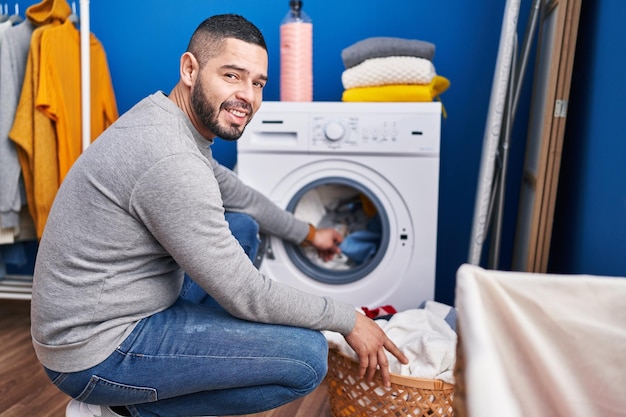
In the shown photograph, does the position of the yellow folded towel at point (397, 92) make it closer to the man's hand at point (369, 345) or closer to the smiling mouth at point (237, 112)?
the smiling mouth at point (237, 112)

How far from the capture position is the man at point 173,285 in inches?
45.4

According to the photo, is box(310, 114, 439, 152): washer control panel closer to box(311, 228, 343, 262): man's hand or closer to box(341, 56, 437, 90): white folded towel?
box(341, 56, 437, 90): white folded towel

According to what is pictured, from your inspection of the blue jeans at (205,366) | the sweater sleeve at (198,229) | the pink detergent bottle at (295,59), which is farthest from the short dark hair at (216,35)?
the pink detergent bottle at (295,59)

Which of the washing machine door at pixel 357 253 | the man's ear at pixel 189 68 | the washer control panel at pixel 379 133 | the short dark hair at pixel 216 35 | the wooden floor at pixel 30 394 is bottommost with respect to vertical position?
the wooden floor at pixel 30 394

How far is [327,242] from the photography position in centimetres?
204

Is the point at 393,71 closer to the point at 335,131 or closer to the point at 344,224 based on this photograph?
the point at 335,131

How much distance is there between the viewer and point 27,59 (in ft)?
7.32

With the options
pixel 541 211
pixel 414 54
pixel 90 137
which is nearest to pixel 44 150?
pixel 90 137

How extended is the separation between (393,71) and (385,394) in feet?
3.50

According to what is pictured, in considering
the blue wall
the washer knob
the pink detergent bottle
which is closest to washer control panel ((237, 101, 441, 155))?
the washer knob

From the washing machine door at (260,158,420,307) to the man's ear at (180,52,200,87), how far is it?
2.57 feet

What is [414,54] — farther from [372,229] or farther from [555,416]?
[555,416]

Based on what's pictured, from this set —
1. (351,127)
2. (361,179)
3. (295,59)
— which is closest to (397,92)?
(351,127)

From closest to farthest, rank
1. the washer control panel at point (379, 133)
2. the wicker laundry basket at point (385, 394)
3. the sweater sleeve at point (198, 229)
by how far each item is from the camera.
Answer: the sweater sleeve at point (198, 229), the wicker laundry basket at point (385, 394), the washer control panel at point (379, 133)
